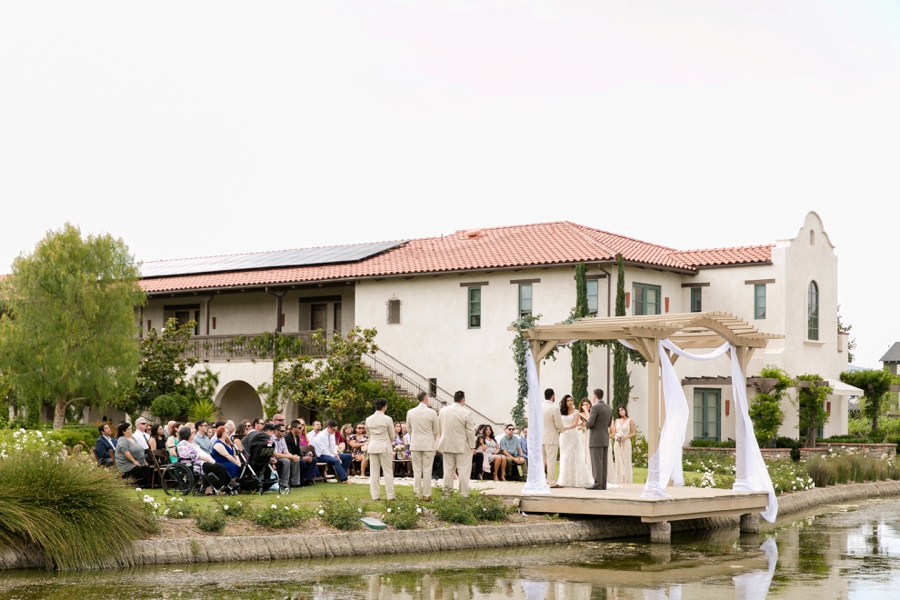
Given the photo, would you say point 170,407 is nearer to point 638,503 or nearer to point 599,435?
point 599,435

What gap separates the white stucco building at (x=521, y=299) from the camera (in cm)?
3195

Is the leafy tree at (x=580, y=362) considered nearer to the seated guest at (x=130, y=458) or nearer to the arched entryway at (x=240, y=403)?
the arched entryway at (x=240, y=403)

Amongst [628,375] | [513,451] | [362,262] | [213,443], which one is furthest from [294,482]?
[362,262]

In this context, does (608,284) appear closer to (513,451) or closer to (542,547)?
(513,451)

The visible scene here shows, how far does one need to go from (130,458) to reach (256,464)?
1.92m

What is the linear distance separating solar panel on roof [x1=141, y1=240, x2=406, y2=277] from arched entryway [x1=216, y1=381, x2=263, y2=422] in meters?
4.27

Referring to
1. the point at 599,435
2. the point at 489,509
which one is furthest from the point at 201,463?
the point at 599,435

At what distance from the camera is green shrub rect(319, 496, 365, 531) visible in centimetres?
1459

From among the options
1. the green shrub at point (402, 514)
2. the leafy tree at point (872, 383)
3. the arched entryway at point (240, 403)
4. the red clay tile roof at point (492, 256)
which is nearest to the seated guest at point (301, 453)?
the green shrub at point (402, 514)

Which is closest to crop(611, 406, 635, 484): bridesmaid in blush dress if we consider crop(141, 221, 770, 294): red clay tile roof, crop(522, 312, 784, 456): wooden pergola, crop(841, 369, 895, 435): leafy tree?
crop(522, 312, 784, 456): wooden pergola

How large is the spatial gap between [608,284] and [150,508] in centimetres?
1920

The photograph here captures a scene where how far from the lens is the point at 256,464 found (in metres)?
17.3

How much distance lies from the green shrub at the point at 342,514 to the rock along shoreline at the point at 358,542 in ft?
0.93

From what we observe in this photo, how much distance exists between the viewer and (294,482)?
18.8m
